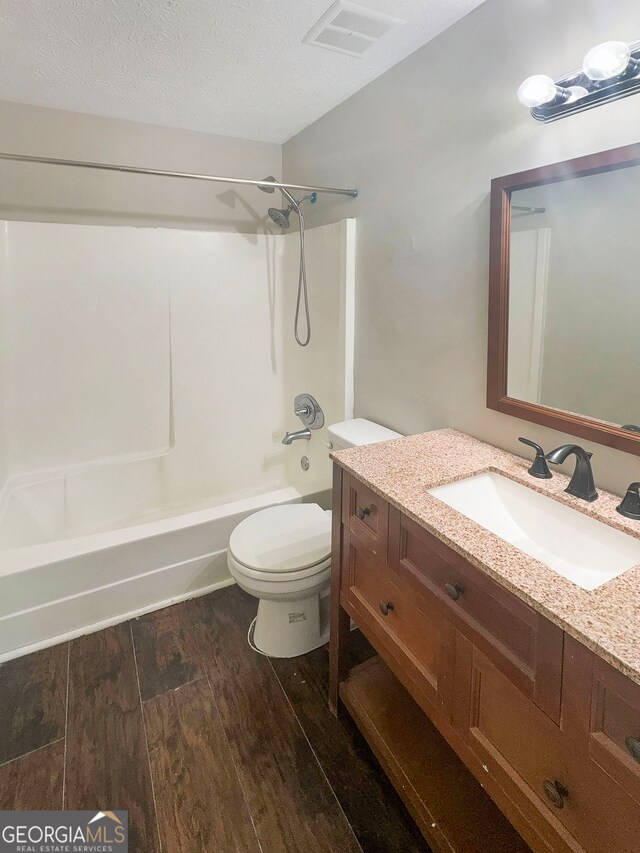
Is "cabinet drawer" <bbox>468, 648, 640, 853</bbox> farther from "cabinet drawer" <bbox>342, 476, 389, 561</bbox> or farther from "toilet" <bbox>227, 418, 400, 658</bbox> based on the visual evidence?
"toilet" <bbox>227, 418, 400, 658</bbox>

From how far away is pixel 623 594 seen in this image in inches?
31.3

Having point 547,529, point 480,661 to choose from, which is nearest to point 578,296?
point 547,529

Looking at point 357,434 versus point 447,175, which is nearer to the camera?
point 447,175

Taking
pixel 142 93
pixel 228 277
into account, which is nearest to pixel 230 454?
pixel 228 277

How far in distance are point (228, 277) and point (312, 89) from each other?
104cm

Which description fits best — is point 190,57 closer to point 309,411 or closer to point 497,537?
point 309,411

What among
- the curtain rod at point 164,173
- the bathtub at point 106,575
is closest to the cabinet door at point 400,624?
the bathtub at point 106,575

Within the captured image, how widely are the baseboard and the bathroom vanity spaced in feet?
2.96

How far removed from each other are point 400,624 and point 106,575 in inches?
53.8

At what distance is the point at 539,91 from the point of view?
1.11 metres

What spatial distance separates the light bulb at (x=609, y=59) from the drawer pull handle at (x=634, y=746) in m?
1.30

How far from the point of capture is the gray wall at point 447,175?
1.16m

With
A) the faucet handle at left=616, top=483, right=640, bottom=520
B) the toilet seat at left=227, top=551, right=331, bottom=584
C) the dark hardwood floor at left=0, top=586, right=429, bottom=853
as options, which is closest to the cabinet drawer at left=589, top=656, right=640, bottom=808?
the faucet handle at left=616, top=483, right=640, bottom=520

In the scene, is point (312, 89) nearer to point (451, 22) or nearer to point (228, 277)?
point (451, 22)
